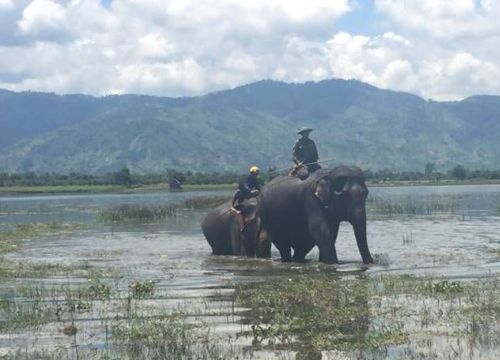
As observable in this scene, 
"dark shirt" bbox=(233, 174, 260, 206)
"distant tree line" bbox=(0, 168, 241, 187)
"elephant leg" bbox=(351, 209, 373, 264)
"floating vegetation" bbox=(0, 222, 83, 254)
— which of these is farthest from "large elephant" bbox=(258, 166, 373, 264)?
"distant tree line" bbox=(0, 168, 241, 187)

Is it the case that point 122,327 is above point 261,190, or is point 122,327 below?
below

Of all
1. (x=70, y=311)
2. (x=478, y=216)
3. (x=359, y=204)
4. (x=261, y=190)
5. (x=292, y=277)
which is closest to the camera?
(x=70, y=311)

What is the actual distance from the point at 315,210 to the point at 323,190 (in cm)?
72

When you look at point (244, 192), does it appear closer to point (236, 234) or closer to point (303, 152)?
point (236, 234)

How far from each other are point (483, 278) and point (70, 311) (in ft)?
31.0

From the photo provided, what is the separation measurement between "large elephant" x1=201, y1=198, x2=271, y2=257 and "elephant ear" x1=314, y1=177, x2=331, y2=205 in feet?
10.7

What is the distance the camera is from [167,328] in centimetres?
1334

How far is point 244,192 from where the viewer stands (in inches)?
1056

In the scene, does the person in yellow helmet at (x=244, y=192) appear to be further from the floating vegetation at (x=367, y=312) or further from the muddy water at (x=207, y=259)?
the floating vegetation at (x=367, y=312)

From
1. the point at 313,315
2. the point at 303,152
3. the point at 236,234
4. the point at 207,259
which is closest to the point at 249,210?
the point at 236,234

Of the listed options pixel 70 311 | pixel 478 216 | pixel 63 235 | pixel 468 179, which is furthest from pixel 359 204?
pixel 468 179

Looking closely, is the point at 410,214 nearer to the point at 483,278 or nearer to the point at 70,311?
the point at 483,278

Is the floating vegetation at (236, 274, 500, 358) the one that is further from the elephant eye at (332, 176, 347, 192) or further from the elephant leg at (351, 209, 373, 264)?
the elephant eye at (332, 176, 347, 192)

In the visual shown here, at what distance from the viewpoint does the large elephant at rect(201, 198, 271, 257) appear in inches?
1029
